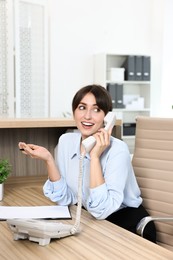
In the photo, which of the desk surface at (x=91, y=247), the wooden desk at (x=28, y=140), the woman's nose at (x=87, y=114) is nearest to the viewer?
the desk surface at (x=91, y=247)

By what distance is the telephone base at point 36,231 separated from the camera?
100 centimetres

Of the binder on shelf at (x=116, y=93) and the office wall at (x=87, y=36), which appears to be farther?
the binder on shelf at (x=116, y=93)

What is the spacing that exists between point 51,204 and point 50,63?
372cm

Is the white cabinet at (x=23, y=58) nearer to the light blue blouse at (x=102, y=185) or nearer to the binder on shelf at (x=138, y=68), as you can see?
the binder on shelf at (x=138, y=68)

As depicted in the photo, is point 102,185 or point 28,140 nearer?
point 102,185

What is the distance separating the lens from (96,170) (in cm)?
128

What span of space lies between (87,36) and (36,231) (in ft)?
14.9

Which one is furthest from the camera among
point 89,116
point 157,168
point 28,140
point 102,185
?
point 28,140

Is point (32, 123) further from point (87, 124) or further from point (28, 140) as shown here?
point (87, 124)

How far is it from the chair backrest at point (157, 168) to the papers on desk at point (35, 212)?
47 cm

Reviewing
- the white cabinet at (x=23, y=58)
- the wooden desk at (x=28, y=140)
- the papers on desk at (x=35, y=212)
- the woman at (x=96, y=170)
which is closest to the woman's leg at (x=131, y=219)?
the woman at (x=96, y=170)

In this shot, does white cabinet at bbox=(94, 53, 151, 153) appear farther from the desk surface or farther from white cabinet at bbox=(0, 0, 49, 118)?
the desk surface

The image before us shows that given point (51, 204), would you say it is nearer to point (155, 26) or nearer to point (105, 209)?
point (105, 209)

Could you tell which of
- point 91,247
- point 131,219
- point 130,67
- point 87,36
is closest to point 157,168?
point 131,219
